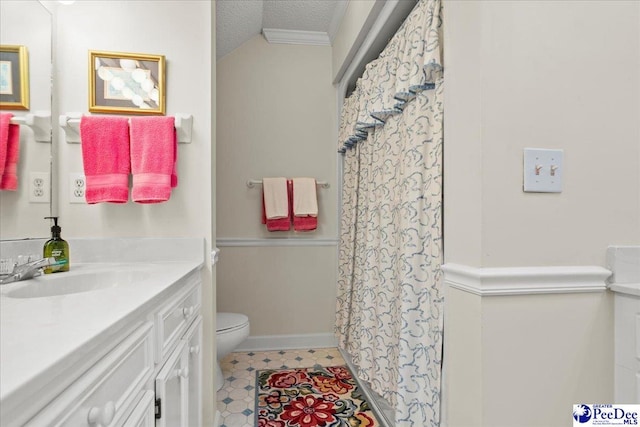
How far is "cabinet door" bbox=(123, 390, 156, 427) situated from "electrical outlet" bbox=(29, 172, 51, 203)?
35.1 inches

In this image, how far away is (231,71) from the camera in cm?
272

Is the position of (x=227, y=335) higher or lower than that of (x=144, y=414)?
lower

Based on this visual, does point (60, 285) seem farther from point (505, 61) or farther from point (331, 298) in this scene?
point (331, 298)

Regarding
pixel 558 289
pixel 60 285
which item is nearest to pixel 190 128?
pixel 60 285

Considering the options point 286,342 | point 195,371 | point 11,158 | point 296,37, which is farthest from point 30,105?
point 286,342

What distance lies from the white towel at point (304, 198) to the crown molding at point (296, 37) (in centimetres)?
116

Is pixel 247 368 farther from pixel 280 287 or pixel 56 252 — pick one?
pixel 56 252

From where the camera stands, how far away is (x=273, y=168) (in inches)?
109

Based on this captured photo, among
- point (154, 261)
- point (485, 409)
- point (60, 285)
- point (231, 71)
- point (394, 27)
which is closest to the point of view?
point (485, 409)

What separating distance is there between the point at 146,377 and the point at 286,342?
2.10 meters

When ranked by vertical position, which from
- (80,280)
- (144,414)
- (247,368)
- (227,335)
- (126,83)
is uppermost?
(126,83)

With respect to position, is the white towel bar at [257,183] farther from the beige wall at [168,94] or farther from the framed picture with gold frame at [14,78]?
the framed picture with gold frame at [14,78]

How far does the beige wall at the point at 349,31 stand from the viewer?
191 cm

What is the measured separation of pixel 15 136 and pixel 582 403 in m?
1.96
